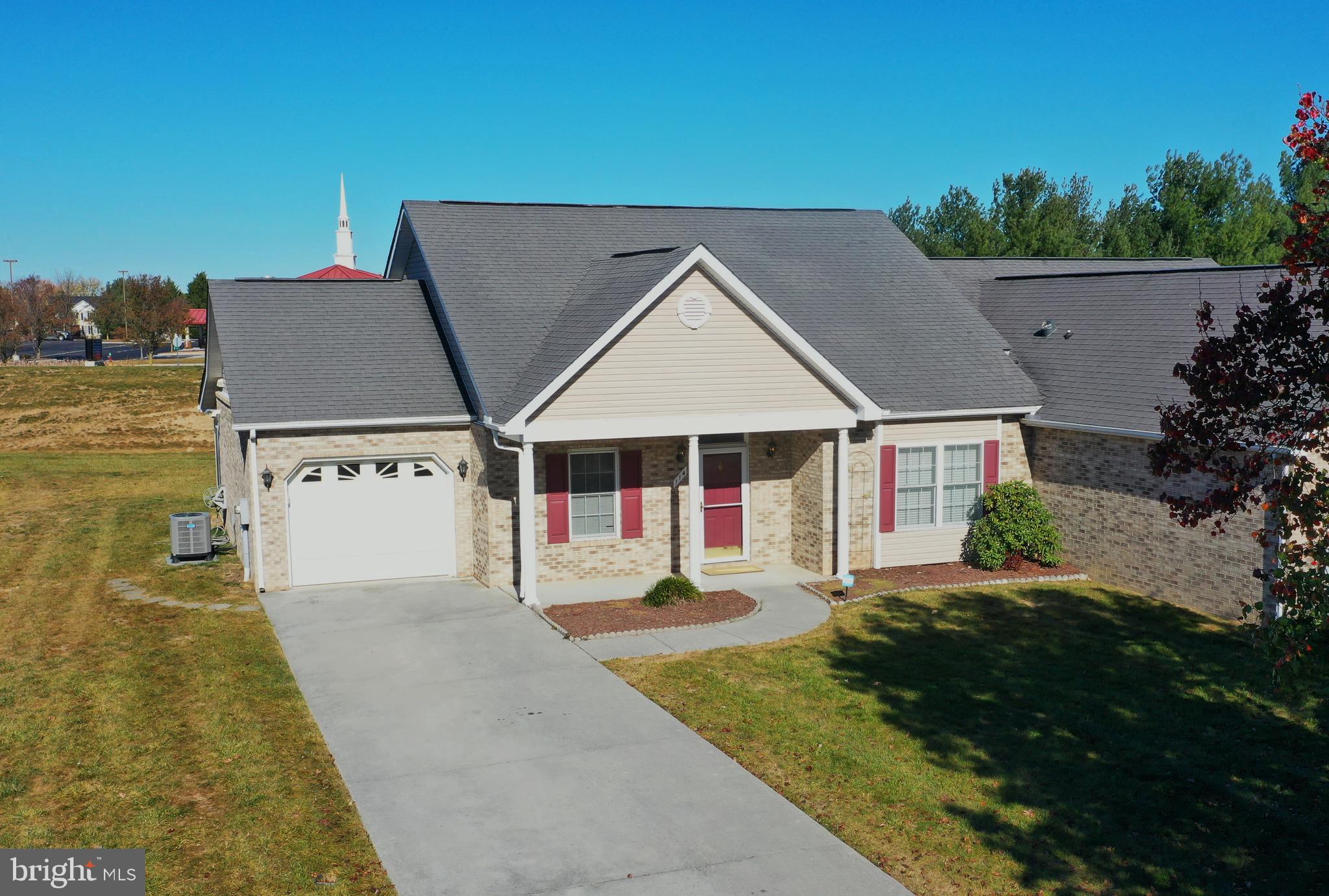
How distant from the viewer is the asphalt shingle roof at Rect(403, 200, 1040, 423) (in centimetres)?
1875

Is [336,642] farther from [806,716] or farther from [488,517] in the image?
[806,716]

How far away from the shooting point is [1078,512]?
19.4 meters

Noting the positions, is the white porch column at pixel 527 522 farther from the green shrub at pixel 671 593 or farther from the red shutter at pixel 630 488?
the red shutter at pixel 630 488

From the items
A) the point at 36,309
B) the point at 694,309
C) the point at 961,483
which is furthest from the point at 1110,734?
the point at 36,309

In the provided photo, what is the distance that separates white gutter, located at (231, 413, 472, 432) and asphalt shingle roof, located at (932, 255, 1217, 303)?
12.5 metres

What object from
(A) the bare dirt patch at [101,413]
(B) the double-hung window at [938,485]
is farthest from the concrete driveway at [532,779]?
(A) the bare dirt patch at [101,413]

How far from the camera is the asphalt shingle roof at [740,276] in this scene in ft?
61.5

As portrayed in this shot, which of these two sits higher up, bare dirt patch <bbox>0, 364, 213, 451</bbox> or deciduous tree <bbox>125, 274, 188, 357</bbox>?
deciduous tree <bbox>125, 274, 188, 357</bbox>

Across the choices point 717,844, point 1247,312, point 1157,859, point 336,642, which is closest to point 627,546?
point 336,642

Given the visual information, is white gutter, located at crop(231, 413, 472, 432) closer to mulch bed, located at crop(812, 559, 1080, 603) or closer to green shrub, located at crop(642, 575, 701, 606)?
green shrub, located at crop(642, 575, 701, 606)

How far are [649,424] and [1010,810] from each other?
28.3ft

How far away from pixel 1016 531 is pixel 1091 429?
2175 mm

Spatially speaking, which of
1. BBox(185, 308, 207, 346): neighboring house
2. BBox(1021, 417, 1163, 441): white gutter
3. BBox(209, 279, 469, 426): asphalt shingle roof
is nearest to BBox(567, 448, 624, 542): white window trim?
BBox(209, 279, 469, 426): asphalt shingle roof

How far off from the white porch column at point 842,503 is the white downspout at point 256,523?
928 cm
